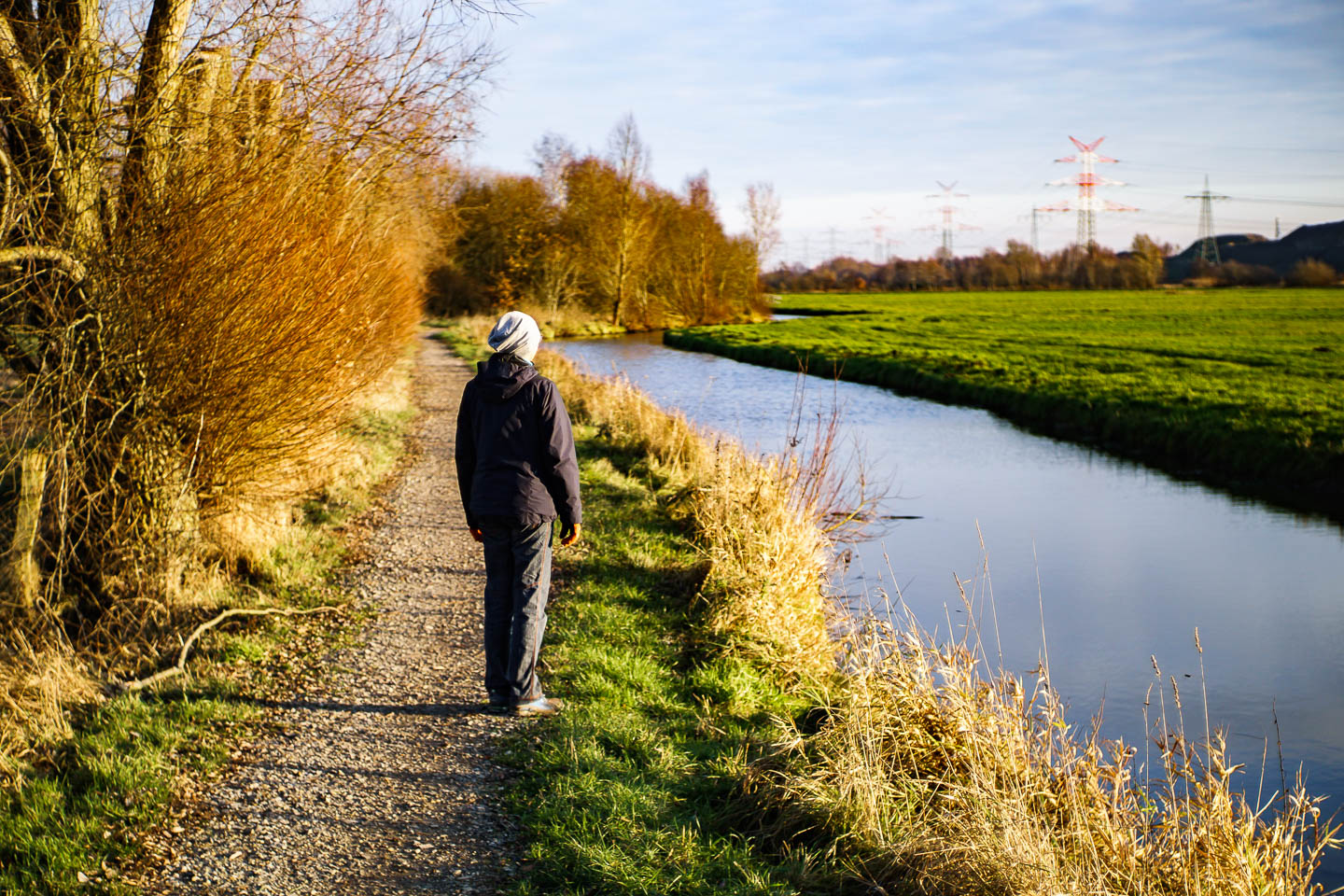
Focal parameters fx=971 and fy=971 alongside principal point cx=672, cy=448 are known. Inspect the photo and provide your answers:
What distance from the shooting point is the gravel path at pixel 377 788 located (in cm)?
384

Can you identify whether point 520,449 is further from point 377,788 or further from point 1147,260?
point 1147,260

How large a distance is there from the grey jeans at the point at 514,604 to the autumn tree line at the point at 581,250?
3914cm

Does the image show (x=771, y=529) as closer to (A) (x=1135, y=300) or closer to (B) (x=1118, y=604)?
(B) (x=1118, y=604)

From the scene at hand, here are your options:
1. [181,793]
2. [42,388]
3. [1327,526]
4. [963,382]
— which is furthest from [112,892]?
[963,382]

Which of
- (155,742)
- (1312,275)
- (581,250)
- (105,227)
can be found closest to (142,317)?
→ (105,227)

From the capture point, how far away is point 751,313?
208ft

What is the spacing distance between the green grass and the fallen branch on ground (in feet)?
5.89

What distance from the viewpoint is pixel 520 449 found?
16.9 ft

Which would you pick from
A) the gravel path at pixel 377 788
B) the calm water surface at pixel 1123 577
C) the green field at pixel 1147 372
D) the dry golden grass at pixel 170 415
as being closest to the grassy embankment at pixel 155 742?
the gravel path at pixel 377 788

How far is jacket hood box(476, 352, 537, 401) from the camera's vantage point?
16.7ft

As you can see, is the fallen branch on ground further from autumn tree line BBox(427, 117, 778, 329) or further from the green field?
autumn tree line BBox(427, 117, 778, 329)

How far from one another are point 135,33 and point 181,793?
5065 millimetres

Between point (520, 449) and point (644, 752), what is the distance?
5.55 ft

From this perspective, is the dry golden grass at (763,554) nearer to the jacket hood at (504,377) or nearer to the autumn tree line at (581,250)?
the jacket hood at (504,377)
